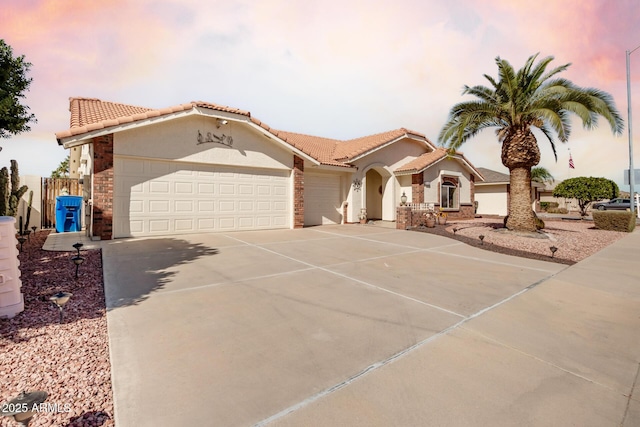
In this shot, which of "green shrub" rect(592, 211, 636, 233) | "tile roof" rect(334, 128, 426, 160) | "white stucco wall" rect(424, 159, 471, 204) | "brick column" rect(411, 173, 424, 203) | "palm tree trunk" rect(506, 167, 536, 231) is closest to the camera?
"palm tree trunk" rect(506, 167, 536, 231)

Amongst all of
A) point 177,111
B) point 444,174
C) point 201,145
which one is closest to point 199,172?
point 201,145

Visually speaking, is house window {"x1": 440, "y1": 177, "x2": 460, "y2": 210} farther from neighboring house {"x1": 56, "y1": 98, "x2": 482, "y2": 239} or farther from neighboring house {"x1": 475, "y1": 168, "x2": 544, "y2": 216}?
neighboring house {"x1": 475, "y1": 168, "x2": 544, "y2": 216}

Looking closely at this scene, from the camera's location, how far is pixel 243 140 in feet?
40.8

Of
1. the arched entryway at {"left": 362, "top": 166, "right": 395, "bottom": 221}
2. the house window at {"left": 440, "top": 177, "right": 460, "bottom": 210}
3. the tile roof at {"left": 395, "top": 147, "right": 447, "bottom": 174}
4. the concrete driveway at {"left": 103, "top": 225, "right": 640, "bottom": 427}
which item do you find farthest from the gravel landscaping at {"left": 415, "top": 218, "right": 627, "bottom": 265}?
the house window at {"left": 440, "top": 177, "right": 460, "bottom": 210}

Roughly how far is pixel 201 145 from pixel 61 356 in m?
9.65

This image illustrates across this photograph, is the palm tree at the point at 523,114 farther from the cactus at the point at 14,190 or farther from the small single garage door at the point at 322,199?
the cactus at the point at 14,190

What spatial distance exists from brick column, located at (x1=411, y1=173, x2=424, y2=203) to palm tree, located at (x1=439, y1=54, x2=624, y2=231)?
5217 mm

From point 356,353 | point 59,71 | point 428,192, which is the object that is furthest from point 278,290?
point 428,192

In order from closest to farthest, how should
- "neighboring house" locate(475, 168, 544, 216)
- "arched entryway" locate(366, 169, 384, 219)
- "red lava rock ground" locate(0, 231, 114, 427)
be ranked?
"red lava rock ground" locate(0, 231, 114, 427), "arched entryway" locate(366, 169, 384, 219), "neighboring house" locate(475, 168, 544, 216)

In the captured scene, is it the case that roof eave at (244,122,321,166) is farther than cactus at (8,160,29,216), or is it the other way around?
roof eave at (244,122,321,166)

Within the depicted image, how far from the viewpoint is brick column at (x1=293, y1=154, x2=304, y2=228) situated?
45.5 feet

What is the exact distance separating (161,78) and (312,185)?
333 inches

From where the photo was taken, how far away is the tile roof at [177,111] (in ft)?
30.9

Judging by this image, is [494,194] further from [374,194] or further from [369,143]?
[369,143]
